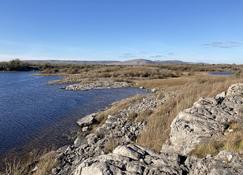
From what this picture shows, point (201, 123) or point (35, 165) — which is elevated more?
point (201, 123)

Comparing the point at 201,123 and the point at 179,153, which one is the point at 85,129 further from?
the point at 179,153

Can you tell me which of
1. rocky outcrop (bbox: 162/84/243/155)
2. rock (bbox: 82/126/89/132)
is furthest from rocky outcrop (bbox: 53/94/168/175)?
rocky outcrop (bbox: 162/84/243/155)

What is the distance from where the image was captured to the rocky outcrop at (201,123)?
27.0 ft

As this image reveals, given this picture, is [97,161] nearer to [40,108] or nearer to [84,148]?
[84,148]

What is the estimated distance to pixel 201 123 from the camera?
8.89 metres

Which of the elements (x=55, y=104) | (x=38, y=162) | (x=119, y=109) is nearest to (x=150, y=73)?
(x=55, y=104)

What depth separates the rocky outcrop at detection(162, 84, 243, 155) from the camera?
8.22 metres

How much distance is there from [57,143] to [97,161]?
11.2 meters

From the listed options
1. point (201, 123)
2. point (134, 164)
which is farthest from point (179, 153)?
point (134, 164)

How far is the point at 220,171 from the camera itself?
543cm

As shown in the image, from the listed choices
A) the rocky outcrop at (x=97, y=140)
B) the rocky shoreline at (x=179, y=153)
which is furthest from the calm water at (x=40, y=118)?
the rocky shoreline at (x=179, y=153)

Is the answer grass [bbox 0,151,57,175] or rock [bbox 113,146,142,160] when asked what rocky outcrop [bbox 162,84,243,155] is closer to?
rock [bbox 113,146,142,160]

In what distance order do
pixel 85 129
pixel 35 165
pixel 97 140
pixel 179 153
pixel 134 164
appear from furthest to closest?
pixel 85 129 < pixel 97 140 < pixel 35 165 < pixel 179 153 < pixel 134 164

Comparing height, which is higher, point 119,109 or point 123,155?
point 123,155
